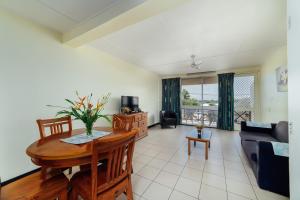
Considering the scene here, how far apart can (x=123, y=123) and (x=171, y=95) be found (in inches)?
161

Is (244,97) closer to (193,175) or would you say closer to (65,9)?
(193,175)

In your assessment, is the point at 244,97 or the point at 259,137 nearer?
the point at 259,137

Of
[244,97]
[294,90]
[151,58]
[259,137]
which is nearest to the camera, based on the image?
[294,90]

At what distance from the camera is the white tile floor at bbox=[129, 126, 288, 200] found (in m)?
1.63

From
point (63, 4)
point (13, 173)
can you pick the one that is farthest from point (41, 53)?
point (13, 173)

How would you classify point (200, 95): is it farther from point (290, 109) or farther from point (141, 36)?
point (290, 109)

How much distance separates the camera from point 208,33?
226cm

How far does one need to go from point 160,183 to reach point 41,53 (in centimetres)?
275

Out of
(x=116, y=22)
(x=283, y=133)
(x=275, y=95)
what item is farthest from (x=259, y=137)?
(x=116, y=22)

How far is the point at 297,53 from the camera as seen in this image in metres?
0.90

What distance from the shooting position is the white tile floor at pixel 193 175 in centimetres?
163

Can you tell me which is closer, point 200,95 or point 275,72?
point 275,72

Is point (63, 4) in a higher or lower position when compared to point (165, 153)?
higher

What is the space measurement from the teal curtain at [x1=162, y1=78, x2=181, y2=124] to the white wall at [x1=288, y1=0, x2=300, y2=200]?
4784 mm
